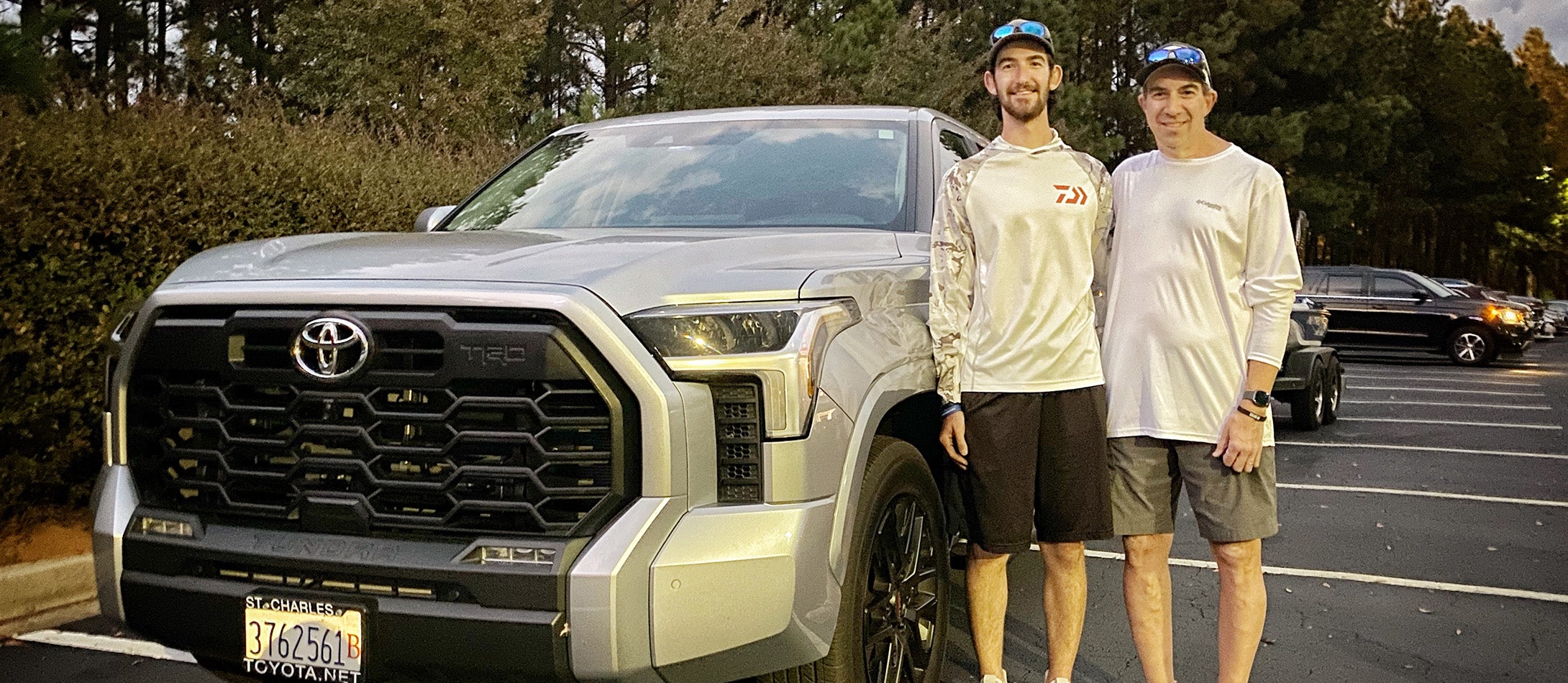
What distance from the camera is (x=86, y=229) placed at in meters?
5.47

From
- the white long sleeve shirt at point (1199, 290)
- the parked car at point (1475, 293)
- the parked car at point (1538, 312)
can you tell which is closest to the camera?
the white long sleeve shirt at point (1199, 290)

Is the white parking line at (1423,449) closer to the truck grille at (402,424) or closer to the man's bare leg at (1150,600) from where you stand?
the man's bare leg at (1150,600)

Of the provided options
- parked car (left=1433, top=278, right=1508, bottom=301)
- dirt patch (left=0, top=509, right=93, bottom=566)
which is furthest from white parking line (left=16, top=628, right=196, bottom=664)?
parked car (left=1433, top=278, right=1508, bottom=301)

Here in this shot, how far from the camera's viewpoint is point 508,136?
75.9 ft

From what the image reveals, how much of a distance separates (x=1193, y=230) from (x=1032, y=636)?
184 centimetres

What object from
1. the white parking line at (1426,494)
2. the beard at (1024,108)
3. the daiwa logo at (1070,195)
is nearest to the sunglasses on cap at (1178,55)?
the beard at (1024,108)

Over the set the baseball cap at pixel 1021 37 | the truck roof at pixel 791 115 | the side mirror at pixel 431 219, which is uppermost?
the baseball cap at pixel 1021 37

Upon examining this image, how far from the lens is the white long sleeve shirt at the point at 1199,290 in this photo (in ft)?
11.2

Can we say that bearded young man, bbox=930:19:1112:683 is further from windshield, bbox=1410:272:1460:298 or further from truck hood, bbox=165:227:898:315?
windshield, bbox=1410:272:1460:298

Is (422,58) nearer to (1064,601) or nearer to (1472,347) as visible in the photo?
(1472,347)

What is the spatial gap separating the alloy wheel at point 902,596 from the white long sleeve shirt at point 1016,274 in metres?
0.37

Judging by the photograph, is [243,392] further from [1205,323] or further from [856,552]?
[1205,323]

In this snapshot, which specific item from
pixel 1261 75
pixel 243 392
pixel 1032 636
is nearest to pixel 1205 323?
pixel 1032 636

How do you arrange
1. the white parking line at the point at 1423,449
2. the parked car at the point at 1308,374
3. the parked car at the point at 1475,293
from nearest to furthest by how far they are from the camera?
1. the white parking line at the point at 1423,449
2. the parked car at the point at 1308,374
3. the parked car at the point at 1475,293
